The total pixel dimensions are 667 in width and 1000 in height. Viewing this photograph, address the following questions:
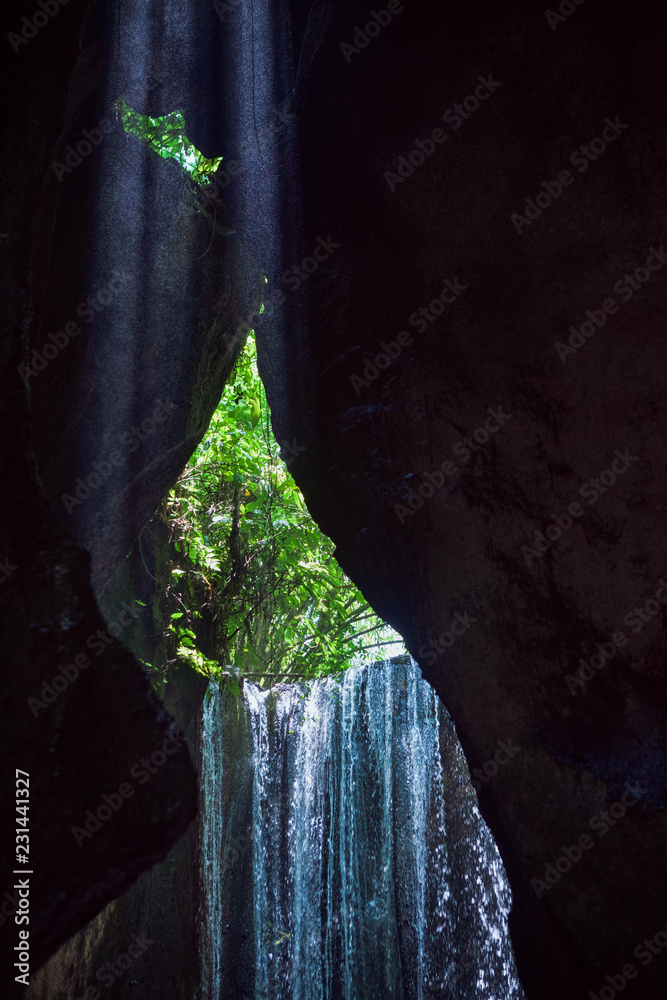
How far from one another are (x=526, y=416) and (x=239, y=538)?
497cm

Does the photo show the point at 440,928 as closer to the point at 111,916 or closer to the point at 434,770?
the point at 434,770

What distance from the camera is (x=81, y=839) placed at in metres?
2.00

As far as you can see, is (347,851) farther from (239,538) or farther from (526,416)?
(526,416)

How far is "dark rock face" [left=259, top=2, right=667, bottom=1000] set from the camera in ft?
10.9

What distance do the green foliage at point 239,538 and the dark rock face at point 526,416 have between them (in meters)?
3.27

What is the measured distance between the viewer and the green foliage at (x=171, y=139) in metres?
5.13

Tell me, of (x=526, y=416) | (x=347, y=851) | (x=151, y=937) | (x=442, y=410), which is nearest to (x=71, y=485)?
(x=442, y=410)

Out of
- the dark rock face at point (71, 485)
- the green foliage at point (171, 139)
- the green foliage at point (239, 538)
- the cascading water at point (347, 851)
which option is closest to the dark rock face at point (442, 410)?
the dark rock face at point (71, 485)

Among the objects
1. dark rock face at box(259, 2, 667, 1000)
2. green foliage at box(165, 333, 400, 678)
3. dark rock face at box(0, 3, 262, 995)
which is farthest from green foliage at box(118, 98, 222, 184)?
green foliage at box(165, 333, 400, 678)

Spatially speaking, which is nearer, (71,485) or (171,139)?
(71,485)

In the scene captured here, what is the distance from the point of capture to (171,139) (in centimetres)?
545

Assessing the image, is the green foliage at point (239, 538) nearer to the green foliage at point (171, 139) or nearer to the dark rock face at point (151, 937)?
the dark rock face at point (151, 937)

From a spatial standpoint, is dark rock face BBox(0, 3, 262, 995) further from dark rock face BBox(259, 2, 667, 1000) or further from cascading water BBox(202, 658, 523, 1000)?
cascading water BBox(202, 658, 523, 1000)

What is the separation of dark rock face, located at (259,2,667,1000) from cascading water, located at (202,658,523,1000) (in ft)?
15.7
